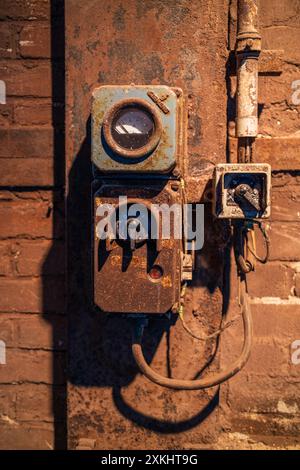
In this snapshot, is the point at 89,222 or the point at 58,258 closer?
the point at 89,222

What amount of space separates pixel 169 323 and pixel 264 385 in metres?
0.40

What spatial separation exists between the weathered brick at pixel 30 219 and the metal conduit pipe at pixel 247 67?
62 cm

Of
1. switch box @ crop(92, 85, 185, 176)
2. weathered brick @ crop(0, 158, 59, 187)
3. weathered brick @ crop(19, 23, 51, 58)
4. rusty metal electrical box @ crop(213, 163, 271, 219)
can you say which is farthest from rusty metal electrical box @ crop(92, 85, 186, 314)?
weathered brick @ crop(19, 23, 51, 58)

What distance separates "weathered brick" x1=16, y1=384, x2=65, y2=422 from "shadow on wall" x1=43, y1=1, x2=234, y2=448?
15 cm

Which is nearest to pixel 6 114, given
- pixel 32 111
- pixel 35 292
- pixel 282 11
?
pixel 32 111

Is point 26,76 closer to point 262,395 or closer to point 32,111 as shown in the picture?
point 32,111

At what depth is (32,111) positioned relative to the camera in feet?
4.22

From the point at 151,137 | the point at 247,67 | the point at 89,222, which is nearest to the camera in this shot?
the point at 151,137

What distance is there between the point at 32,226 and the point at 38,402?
582 mm

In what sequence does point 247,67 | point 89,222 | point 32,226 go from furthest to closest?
point 32,226 < point 89,222 < point 247,67

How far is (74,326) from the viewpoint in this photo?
4.08 ft

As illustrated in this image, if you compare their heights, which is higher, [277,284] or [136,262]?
[136,262]

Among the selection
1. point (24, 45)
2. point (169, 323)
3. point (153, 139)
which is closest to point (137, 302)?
point (169, 323)

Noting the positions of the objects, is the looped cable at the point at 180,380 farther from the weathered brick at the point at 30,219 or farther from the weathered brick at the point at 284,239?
the weathered brick at the point at 30,219
